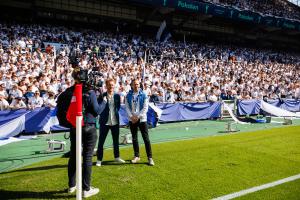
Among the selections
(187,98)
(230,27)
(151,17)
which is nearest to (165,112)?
(187,98)

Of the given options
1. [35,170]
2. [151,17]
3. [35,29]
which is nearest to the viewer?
[35,170]

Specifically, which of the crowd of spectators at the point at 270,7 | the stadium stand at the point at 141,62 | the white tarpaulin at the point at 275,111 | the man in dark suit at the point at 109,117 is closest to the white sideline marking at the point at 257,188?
the man in dark suit at the point at 109,117

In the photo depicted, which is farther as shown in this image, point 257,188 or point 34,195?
point 257,188

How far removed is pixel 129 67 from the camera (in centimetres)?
1997

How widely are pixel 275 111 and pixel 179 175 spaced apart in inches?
601

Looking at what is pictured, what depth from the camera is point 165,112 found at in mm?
16047

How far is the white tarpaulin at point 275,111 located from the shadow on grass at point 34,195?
16.8 meters

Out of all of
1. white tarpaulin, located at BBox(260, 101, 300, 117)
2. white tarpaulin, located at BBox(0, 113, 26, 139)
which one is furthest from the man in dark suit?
white tarpaulin, located at BBox(260, 101, 300, 117)

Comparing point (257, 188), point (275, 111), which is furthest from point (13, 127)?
point (275, 111)

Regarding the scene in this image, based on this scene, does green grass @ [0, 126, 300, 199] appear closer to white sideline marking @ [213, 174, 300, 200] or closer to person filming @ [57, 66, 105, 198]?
white sideline marking @ [213, 174, 300, 200]

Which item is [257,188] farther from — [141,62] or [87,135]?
[141,62]

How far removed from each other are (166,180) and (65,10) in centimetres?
2614

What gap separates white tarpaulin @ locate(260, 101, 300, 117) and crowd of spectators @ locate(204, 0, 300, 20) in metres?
22.3

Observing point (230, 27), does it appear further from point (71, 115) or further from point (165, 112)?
point (71, 115)
